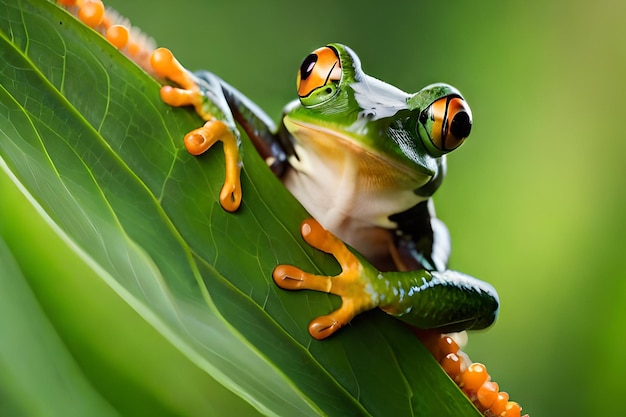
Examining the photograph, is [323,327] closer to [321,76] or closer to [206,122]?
[206,122]

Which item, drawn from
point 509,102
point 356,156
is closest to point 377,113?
point 356,156

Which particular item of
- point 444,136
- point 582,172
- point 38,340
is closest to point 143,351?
point 38,340

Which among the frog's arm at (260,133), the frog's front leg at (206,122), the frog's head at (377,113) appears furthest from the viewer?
the frog's arm at (260,133)

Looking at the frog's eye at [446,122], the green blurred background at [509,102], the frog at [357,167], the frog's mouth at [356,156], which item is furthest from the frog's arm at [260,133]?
the green blurred background at [509,102]

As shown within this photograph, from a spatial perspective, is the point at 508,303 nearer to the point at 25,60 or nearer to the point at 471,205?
the point at 471,205

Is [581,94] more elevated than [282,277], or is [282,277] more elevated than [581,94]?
[581,94]

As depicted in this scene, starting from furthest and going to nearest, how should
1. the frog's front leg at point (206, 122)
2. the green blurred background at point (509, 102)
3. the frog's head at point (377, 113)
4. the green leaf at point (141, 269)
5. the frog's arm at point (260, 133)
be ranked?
the green blurred background at point (509, 102) → the frog's arm at point (260, 133) → the frog's head at point (377, 113) → the frog's front leg at point (206, 122) → the green leaf at point (141, 269)

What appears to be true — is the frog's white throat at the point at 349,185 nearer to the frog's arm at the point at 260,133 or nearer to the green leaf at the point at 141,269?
the frog's arm at the point at 260,133
